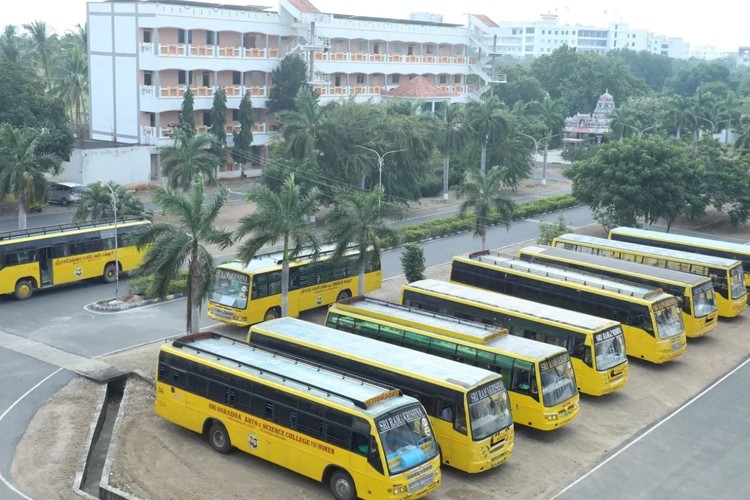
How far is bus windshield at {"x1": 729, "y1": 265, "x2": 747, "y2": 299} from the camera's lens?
3462cm

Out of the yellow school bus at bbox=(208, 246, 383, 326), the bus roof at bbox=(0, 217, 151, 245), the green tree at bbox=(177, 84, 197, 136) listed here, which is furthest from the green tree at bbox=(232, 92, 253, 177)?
the yellow school bus at bbox=(208, 246, 383, 326)

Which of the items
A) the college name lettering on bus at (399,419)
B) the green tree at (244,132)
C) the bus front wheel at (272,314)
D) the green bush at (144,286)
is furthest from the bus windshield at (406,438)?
the green tree at (244,132)

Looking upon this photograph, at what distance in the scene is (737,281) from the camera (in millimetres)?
34906

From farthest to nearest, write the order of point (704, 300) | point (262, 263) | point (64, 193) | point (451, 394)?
A: 1. point (64, 193)
2. point (704, 300)
3. point (262, 263)
4. point (451, 394)

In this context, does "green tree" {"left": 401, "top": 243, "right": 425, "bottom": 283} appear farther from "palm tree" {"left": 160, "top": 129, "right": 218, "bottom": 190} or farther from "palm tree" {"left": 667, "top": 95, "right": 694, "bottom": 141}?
"palm tree" {"left": 667, "top": 95, "right": 694, "bottom": 141}

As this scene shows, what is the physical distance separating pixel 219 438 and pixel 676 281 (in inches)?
717

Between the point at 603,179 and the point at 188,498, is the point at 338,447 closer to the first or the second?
the point at 188,498

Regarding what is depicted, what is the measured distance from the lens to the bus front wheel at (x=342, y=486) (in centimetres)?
1858

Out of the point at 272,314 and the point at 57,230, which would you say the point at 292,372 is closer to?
the point at 272,314

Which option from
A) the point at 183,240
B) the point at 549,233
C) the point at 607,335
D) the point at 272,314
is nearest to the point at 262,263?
the point at 272,314

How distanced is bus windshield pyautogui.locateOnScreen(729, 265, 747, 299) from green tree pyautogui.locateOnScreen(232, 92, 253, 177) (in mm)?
40060

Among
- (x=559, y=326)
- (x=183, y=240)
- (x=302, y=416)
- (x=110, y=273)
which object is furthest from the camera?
(x=110, y=273)

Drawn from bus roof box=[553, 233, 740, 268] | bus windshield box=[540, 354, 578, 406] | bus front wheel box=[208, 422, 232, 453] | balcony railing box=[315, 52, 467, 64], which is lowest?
A: bus front wheel box=[208, 422, 232, 453]

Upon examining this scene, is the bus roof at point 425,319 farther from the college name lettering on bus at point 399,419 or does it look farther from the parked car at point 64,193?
the parked car at point 64,193
